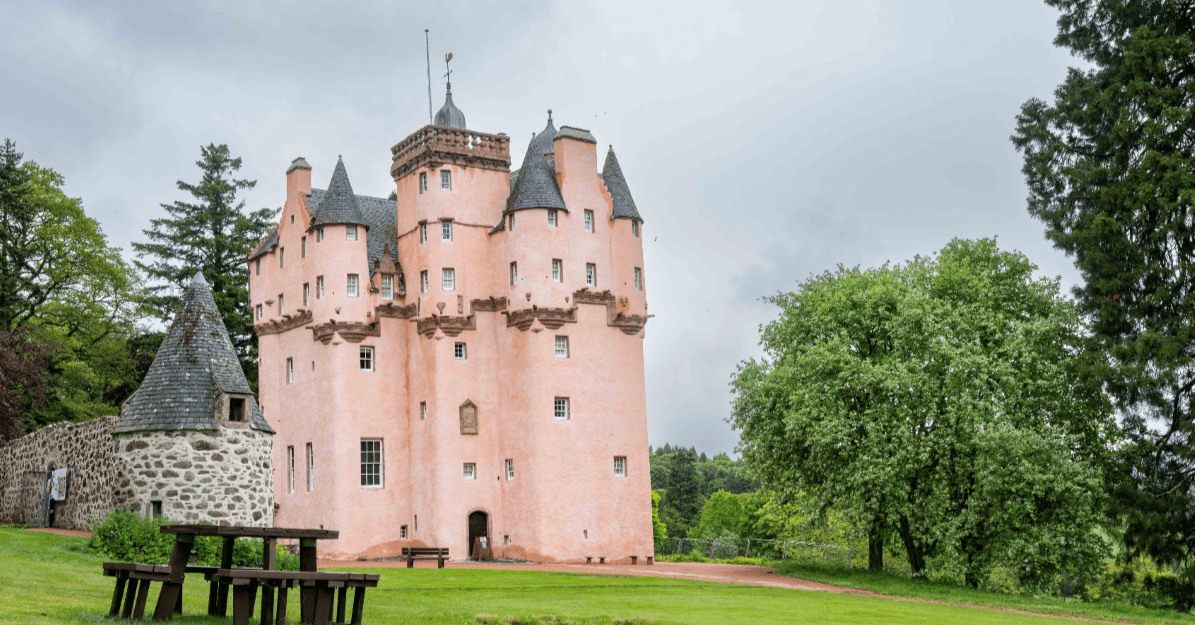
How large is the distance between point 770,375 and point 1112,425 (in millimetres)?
11119

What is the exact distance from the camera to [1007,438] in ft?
97.7

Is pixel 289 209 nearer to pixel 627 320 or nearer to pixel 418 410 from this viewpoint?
pixel 418 410

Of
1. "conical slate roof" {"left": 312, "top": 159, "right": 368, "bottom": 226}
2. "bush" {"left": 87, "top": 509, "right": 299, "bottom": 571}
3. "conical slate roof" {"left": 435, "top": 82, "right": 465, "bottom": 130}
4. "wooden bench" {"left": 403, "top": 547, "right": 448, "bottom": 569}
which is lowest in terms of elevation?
"wooden bench" {"left": 403, "top": 547, "right": 448, "bottom": 569}

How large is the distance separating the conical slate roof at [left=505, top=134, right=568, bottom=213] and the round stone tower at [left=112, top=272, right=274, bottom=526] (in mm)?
16489

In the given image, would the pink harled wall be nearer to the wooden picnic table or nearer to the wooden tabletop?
the wooden picnic table

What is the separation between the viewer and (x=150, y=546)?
24641 mm

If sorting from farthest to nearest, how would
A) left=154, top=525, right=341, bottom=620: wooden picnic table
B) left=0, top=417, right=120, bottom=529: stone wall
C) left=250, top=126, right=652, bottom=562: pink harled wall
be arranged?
left=250, top=126, right=652, bottom=562: pink harled wall, left=0, top=417, right=120, bottom=529: stone wall, left=154, top=525, right=341, bottom=620: wooden picnic table

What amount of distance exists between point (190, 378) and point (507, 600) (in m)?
11.8

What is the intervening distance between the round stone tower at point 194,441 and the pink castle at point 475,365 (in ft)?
44.3

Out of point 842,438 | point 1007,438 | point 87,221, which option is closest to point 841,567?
point 842,438

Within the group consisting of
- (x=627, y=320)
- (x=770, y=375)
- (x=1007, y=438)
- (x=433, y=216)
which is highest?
(x=433, y=216)

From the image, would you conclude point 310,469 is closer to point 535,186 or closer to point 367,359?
point 367,359

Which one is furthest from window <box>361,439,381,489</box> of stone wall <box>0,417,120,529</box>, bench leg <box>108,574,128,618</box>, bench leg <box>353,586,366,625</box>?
bench leg <box>353,586,366,625</box>

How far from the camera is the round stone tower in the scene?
27406mm
